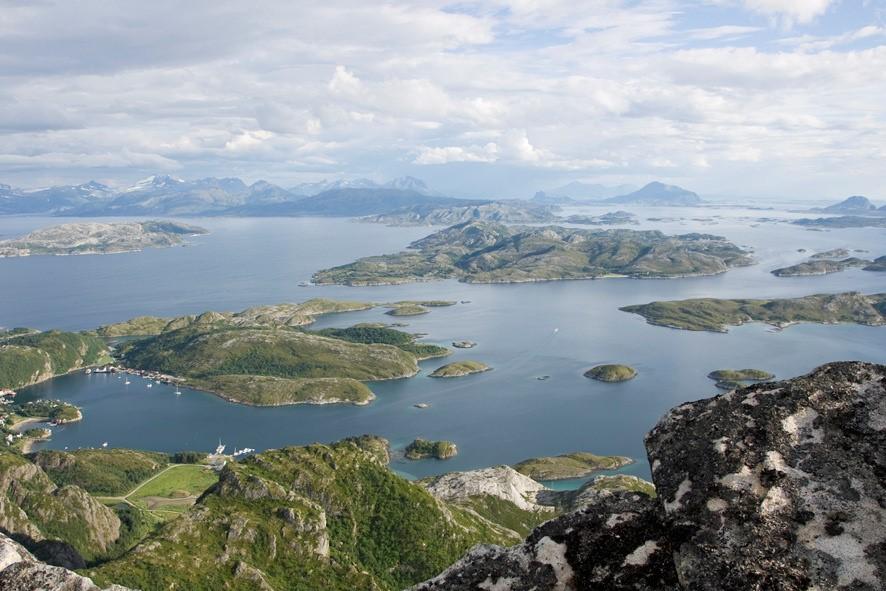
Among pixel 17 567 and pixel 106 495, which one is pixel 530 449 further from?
Answer: pixel 17 567

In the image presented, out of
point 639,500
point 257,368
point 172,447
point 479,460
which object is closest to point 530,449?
point 479,460

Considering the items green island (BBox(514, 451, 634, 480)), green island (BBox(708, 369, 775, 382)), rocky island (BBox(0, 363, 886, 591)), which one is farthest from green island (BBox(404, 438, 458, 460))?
rocky island (BBox(0, 363, 886, 591))

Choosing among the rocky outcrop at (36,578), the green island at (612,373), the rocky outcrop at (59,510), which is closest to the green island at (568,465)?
the green island at (612,373)

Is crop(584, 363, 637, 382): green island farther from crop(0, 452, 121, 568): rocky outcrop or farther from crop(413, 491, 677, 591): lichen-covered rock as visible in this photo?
crop(413, 491, 677, 591): lichen-covered rock

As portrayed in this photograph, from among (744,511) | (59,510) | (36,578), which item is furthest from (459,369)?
(744,511)

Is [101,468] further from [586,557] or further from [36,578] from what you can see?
[586,557]

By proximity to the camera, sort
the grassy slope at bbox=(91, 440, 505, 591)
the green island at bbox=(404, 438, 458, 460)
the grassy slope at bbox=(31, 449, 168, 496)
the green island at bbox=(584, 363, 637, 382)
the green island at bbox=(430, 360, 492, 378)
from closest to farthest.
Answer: the grassy slope at bbox=(91, 440, 505, 591), the grassy slope at bbox=(31, 449, 168, 496), the green island at bbox=(404, 438, 458, 460), the green island at bbox=(584, 363, 637, 382), the green island at bbox=(430, 360, 492, 378)
